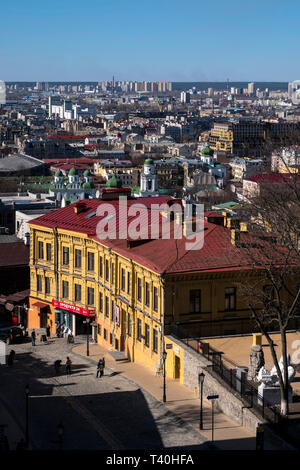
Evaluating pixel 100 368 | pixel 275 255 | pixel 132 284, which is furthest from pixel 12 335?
pixel 275 255

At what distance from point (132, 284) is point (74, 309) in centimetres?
648

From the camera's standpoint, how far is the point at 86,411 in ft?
101

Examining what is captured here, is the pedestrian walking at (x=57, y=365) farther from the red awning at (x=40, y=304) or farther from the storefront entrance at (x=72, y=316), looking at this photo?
the red awning at (x=40, y=304)

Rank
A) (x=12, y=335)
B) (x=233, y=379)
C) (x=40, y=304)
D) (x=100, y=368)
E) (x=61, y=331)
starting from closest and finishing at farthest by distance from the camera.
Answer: (x=233, y=379) < (x=100, y=368) < (x=12, y=335) < (x=61, y=331) < (x=40, y=304)

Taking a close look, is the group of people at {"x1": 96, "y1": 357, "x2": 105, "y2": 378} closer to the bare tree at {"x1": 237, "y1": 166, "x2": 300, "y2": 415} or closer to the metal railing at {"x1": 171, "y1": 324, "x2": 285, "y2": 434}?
the metal railing at {"x1": 171, "y1": 324, "x2": 285, "y2": 434}

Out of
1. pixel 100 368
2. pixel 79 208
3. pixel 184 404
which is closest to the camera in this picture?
pixel 184 404

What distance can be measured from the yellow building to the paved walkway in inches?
24.3

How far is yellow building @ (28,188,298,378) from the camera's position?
115 ft

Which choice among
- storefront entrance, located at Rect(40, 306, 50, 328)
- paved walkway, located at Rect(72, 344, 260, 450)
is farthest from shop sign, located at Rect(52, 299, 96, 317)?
paved walkway, located at Rect(72, 344, 260, 450)

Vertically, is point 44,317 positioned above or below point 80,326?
below

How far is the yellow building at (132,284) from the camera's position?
35.2 m

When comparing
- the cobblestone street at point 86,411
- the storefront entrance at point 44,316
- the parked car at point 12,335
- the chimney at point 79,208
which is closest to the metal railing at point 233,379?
the cobblestone street at point 86,411

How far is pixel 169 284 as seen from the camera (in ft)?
114

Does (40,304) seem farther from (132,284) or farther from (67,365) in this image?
(67,365)
